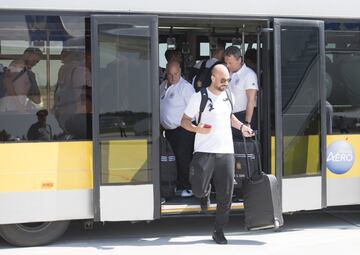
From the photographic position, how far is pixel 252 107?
22.4 ft

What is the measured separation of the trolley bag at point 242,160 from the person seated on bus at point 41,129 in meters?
1.98

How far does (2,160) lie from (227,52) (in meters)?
2.59

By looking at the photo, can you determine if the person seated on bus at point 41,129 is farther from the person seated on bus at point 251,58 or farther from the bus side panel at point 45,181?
the person seated on bus at point 251,58

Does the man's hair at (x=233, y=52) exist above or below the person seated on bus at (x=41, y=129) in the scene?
above

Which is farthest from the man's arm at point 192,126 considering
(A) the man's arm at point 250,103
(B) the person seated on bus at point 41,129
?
(B) the person seated on bus at point 41,129

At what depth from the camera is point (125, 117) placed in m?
6.49

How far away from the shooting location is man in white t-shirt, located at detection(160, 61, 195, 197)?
7.00 metres

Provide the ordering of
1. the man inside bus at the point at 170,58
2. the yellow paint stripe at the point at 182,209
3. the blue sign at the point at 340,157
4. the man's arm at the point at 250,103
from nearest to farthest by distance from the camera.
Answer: the yellow paint stripe at the point at 182,209
the man's arm at the point at 250,103
the blue sign at the point at 340,157
the man inside bus at the point at 170,58

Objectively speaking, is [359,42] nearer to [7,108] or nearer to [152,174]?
[152,174]

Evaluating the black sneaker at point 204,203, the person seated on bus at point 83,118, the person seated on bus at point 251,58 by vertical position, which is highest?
the person seated on bus at point 251,58

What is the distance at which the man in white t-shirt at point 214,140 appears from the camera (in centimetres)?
632

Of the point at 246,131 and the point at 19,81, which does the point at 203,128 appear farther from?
the point at 19,81

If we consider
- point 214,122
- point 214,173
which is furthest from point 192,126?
point 214,173

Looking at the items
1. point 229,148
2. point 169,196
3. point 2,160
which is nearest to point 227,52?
point 229,148
